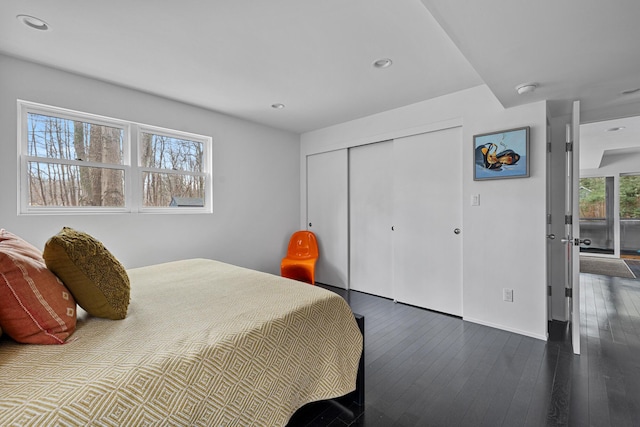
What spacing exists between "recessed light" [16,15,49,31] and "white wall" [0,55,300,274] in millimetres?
679

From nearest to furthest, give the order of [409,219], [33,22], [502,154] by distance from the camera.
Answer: [33,22], [502,154], [409,219]

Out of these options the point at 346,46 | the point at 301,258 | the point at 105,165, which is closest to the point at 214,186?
the point at 105,165

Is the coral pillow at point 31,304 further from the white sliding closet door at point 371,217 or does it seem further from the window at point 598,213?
the window at point 598,213

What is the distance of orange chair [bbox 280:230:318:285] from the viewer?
3848 mm

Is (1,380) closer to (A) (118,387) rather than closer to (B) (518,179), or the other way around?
(A) (118,387)

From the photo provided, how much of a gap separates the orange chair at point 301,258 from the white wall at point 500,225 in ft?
6.32

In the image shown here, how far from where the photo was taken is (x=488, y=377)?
1911mm

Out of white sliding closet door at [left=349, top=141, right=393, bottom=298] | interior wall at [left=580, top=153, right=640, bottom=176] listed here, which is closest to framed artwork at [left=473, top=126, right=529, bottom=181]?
white sliding closet door at [left=349, top=141, right=393, bottom=298]

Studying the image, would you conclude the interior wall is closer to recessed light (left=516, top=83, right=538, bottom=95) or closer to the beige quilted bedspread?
recessed light (left=516, top=83, right=538, bottom=95)

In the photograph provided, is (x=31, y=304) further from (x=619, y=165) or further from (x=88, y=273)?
(x=619, y=165)

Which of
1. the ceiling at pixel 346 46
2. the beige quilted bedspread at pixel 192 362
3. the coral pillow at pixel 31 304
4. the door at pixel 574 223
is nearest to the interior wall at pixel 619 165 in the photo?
the ceiling at pixel 346 46

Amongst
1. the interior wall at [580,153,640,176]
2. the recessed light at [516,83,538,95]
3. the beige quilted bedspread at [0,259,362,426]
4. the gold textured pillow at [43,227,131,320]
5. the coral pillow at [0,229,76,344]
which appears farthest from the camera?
the interior wall at [580,153,640,176]

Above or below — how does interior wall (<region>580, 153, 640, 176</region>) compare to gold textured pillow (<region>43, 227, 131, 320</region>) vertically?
above

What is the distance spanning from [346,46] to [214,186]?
7.61 ft
